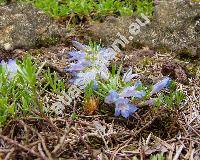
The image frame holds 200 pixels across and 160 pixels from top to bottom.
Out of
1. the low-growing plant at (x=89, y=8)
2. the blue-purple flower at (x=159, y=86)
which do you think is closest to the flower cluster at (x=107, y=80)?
the blue-purple flower at (x=159, y=86)

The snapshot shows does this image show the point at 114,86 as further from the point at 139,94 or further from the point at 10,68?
the point at 10,68

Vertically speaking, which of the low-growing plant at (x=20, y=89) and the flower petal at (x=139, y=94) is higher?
the low-growing plant at (x=20, y=89)

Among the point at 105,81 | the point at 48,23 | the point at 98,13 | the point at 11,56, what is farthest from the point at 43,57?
the point at 98,13

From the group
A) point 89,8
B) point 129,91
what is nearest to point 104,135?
point 129,91

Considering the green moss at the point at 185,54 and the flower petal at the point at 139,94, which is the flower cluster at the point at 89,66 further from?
the green moss at the point at 185,54

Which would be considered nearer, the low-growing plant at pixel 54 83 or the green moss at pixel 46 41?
the low-growing plant at pixel 54 83

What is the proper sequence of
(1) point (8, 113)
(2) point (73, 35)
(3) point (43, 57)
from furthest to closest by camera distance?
(2) point (73, 35), (3) point (43, 57), (1) point (8, 113)

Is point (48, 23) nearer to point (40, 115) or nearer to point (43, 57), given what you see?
point (43, 57)
